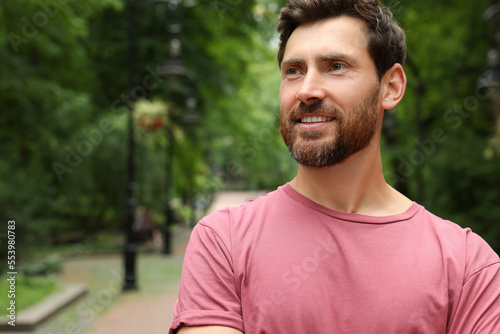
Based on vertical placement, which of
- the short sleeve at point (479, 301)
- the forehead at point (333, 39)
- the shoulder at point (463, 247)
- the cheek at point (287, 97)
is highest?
the forehead at point (333, 39)

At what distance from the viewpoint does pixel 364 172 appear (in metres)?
1.97

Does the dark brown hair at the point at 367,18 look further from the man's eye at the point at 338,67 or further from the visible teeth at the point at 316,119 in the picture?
the visible teeth at the point at 316,119

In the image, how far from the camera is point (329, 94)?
1.81 m

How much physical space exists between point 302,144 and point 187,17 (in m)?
18.3

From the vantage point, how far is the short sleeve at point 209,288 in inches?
67.2

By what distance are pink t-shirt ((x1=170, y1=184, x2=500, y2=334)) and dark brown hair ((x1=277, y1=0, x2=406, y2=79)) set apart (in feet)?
1.76

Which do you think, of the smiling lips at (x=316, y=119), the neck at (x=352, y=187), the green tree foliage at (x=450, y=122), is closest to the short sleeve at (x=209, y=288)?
the neck at (x=352, y=187)

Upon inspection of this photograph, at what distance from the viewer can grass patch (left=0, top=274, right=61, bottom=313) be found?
10180 millimetres

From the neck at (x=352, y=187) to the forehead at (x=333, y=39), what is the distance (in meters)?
0.33

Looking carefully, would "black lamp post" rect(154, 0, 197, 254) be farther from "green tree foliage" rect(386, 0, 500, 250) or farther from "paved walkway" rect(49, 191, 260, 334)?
"green tree foliage" rect(386, 0, 500, 250)

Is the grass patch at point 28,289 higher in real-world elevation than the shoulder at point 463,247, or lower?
lower

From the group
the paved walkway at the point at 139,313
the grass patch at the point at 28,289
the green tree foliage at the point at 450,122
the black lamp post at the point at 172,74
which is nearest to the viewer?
the paved walkway at the point at 139,313

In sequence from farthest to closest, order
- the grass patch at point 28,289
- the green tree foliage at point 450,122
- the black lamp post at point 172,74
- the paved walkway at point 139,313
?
→ the black lamp post at point 172,74 → the green tree foliage at point 450,122 → the grass patch at point 28,289 → the paved walkway at point 139,313

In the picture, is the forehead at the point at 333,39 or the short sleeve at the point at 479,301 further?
the forehead at the point at 333,39
